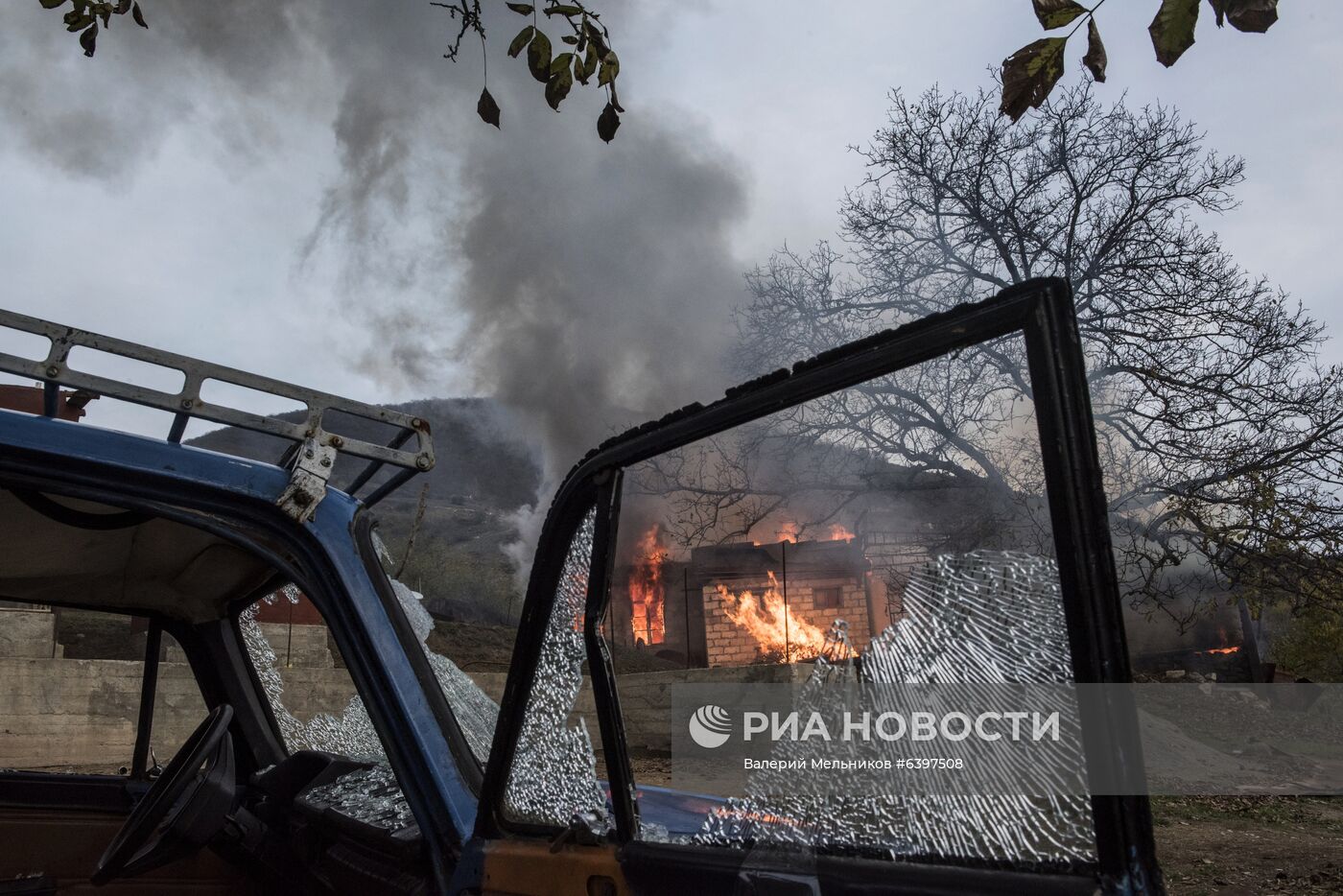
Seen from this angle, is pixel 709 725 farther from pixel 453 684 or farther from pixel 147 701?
pixel 147 701

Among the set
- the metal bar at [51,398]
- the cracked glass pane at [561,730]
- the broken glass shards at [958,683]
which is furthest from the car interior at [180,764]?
the broken glass shards at [958,683]

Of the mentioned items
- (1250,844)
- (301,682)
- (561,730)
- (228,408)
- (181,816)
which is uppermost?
(228,408)

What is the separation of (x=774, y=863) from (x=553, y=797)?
47 centimetres

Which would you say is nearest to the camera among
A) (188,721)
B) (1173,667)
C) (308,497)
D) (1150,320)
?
(308,497)

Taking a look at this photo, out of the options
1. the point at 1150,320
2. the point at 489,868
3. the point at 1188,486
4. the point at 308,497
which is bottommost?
the point at 489,868

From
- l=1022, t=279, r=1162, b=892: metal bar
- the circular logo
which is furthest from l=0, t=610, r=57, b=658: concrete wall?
l=1022, t=279, r=1162, b=892: metal bar

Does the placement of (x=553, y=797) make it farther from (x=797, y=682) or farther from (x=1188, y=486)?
(x=1188, y=486)

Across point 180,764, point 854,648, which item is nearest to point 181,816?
point 180,764

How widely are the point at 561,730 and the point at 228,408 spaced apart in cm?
96

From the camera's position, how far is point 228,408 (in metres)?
Answer: 1.82

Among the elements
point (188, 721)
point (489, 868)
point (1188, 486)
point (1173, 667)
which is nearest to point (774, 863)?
point (489, 868)

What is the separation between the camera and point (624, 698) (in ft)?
4.72

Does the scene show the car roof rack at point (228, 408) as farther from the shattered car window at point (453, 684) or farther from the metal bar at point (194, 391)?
the shattered car window at point (453, 684)

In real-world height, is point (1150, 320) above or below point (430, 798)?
above
